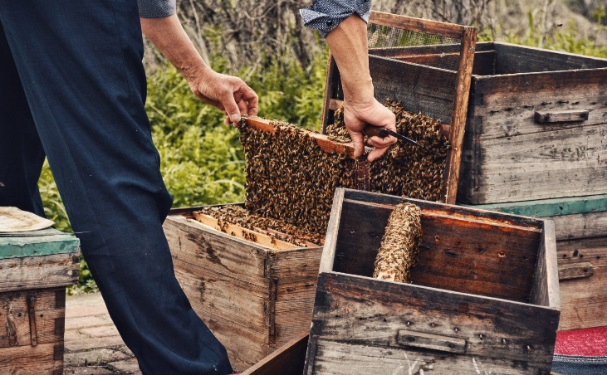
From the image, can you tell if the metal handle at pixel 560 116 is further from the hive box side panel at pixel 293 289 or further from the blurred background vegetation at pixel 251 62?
the blurred background vegetation at pixel 251 62

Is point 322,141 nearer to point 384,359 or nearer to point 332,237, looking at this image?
point 332,237

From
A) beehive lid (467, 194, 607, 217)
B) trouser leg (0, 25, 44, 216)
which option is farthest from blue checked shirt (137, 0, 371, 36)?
trouser leg (0, 25, 44, 216)

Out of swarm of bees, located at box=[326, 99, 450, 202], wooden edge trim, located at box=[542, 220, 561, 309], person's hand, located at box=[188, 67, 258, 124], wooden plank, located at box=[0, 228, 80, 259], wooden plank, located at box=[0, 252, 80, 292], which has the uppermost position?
person's hand, located at box=[188, 67, 258, 124]

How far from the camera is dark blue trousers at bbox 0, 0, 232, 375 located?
2516mm

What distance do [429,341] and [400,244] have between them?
1.38 feet

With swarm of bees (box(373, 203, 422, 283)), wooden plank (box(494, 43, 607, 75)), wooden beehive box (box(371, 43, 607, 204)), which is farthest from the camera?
wooden plank (box(494, 43, 607, 75))

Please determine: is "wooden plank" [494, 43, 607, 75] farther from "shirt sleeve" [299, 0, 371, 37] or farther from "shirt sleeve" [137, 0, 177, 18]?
"shirt sleeve" [137, 0, 177, 18]

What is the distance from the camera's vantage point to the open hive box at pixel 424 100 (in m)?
3.04

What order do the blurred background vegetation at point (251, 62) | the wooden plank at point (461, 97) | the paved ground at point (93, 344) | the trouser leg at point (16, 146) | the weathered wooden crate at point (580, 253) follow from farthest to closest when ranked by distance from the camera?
1. the blurred background vegetation at point (251, 62)
2. the paved ground at point (93, 344)
3. the weathered wooden crate at point (580, 253)
4. the wooden plank at point (461, 97)
5. the trouser leg at point (16, 146)

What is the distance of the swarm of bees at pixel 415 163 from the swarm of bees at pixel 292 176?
11 centimetres

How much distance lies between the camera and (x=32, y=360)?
255 cm

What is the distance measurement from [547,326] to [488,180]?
1193 millimetres

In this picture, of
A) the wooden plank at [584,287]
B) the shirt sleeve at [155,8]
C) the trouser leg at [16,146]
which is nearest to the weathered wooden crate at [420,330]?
the wooden plank at [584,287]

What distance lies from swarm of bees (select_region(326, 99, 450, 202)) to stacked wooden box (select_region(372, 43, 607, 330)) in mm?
136
